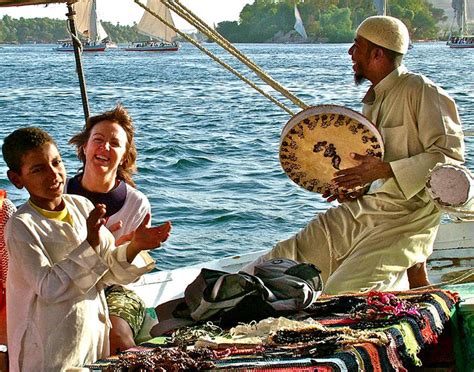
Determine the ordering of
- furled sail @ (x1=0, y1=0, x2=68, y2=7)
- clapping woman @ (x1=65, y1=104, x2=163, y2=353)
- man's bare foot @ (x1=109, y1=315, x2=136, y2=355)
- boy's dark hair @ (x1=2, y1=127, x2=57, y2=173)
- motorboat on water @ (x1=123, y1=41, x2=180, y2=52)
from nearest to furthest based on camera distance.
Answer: boy's dark hair @ (x1=2, y1=127, x2=57, y2=173)
man's bare foot @ (x1=109, y1=315, x2=136, y2=355)
clapping woman @ (x1=65, y1=104, x2=163, y2=353)
furled sail @ (x1=0, y1=0, x2=68, y2=7)
motorboat on water @ (x1=123, y1=41, x2=180, y2=52)

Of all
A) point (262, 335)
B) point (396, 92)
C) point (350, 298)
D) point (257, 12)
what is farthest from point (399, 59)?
point (257, 12)

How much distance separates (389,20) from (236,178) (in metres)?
10.8

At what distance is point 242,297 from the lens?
3904 mm

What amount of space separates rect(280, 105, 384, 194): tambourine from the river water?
5012 mm

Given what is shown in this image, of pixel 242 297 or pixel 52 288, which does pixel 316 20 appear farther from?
pixel 52 288

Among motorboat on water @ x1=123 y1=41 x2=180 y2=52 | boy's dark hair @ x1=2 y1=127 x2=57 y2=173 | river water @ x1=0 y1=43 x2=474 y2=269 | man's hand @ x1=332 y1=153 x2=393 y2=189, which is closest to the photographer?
boy's dark hair @ x1=2 y1=127 x2=57 y2=173

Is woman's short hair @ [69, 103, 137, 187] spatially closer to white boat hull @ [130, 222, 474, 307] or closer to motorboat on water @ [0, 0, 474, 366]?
motorboat on water @ [0, 0, 474, 366]

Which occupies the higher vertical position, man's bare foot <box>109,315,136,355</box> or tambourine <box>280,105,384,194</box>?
tambourine <box>280,105,384,194</box>

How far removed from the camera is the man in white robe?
15.5ft

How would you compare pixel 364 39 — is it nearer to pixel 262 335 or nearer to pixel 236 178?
pixel 262 335

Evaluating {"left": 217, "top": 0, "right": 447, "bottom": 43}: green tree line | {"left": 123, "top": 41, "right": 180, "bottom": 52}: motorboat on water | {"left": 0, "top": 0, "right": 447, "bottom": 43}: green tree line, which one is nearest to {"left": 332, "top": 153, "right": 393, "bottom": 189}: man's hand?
{"left": 217, "top": 0, "right": 447, "bottom": 43}: green tree line

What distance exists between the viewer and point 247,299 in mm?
3906

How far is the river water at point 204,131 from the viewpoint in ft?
39.7

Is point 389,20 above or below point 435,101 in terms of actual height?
above
